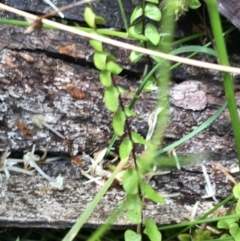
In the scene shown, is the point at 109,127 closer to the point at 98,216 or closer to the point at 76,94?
the point at 76,94

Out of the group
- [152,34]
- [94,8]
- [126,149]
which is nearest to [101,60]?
→ [126,149]

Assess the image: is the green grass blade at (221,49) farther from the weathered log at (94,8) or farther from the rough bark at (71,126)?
the weathered log at (94,8)

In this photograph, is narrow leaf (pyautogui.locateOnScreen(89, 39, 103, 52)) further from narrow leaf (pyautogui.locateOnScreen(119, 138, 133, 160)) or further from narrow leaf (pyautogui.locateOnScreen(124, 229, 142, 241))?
narrow leaf (pyautogui.locateOnScreen(124, 229, 142, 241))

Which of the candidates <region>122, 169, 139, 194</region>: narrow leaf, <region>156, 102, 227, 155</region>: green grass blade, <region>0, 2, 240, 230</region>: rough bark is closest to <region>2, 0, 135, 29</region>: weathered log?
<region>0, 2, 240, 230</region>: rough bark

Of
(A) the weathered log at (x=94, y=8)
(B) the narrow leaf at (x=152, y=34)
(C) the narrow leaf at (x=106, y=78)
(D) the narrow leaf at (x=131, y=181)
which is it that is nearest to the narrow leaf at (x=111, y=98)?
(C) the narrow leaf at (x=106, y=78)

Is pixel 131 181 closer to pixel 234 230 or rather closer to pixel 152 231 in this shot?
pixel 152 231
